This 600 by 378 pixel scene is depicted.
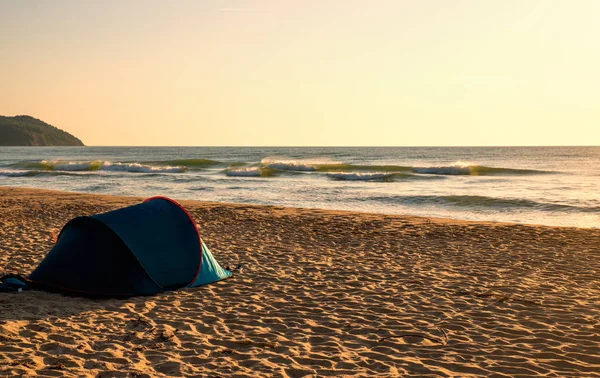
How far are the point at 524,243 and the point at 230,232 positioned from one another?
24.0 feet

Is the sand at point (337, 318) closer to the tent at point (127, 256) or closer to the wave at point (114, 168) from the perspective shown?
the tent at point (127, 256)

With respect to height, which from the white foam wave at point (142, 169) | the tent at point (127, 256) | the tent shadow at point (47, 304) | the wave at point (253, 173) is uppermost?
the white foam wave at point (142, 169)

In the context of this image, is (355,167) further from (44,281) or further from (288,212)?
(44,281)

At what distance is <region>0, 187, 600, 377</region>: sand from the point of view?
5105 mm

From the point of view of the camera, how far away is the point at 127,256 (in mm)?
7457

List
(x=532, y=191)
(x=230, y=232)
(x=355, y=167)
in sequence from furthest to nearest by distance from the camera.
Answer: (x=355, y=167) → (x=532, y=191) → (x=230, y=232)

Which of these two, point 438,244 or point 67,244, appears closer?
point 67,244

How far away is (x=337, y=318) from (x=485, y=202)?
55.9ft

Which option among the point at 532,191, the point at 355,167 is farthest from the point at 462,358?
the point at 355,167

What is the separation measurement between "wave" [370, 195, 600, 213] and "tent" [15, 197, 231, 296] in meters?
15.5

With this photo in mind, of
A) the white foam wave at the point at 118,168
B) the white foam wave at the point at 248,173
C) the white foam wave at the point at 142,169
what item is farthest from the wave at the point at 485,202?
the white foam wave at the point at 118,168

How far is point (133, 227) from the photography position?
778 cm

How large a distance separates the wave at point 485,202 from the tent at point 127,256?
15.5 metres

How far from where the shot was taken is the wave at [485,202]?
65.4 ft
